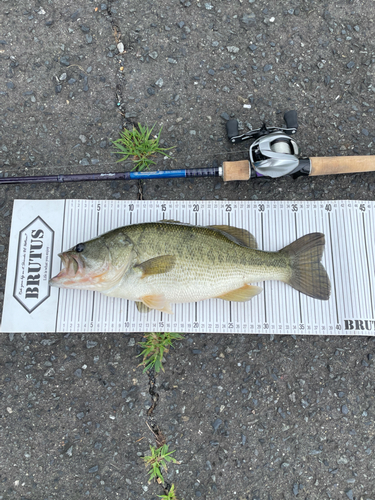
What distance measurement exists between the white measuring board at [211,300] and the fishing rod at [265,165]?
0.87ft

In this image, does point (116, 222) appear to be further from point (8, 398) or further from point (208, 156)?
point (8, 398)

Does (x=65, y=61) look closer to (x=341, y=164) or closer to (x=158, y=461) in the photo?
(x=341, y=164)

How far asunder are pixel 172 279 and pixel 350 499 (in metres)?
2.66

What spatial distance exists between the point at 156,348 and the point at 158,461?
1038 mm

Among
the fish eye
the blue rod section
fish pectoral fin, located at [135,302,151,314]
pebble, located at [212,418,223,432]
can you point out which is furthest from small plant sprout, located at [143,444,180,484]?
the blue rod section

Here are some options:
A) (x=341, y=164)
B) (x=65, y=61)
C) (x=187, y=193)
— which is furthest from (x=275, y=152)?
(x=65, y=61)

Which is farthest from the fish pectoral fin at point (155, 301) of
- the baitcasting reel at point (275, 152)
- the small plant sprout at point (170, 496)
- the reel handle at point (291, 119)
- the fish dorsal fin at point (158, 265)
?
the reel handle at point (291, 119)

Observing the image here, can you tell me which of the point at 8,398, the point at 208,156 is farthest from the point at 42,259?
the point at 208,156

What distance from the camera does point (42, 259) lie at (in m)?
3.20

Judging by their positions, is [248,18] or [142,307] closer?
Result: [142,307]

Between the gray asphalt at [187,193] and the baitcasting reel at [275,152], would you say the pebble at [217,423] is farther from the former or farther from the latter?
the baitcasting reel at [275,152]

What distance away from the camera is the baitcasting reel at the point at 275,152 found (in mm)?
2879

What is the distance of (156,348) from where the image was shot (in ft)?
10.3

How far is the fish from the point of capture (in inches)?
107
